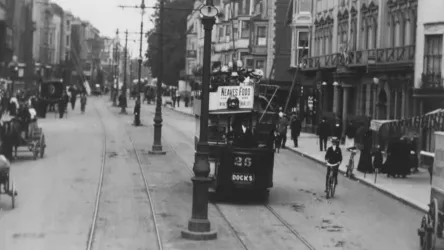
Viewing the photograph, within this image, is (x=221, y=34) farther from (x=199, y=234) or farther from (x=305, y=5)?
(x=199, y=234)

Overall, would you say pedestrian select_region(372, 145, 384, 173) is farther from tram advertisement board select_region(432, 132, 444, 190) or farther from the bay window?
tram advertisement board select_region(432, 132, 444, 190)

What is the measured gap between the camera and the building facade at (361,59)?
38781 millimetres

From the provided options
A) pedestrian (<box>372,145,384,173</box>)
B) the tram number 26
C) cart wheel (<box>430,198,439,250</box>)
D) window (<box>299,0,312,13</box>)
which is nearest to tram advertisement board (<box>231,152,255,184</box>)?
the tram number 26

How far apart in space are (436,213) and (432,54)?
832 inches

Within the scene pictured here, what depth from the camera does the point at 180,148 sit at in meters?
39.0

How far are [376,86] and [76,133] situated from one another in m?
15.8

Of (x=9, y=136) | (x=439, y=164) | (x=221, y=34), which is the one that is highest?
(x=221, y=34)

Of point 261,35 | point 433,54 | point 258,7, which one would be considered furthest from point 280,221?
point 258,7

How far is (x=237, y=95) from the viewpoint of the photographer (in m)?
21.8

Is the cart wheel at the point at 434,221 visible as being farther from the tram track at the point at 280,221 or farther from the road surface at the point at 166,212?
the tram track at the point at 280,221

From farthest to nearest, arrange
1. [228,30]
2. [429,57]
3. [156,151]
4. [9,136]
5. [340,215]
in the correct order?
[228,30] → [156,151] → [429,57] → [9,136] → [340,215]

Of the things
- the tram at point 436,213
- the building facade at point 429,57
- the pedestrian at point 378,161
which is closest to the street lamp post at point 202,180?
the tram at point 436,213

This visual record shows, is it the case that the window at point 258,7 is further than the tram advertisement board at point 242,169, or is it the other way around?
the window at point 258,7

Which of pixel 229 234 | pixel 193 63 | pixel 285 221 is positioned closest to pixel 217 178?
pixel 285 221
